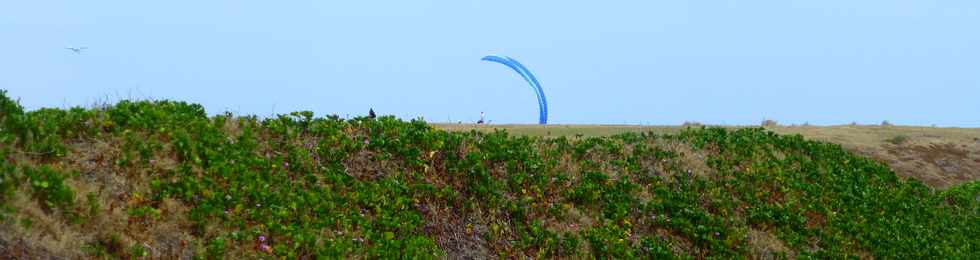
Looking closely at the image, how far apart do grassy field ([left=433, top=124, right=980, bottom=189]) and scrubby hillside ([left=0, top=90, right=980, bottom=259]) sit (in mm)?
7821

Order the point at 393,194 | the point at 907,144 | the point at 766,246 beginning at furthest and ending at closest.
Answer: the point at 907,144 < the point at 766,246 < the point at 393,194

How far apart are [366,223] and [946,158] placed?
20.5m

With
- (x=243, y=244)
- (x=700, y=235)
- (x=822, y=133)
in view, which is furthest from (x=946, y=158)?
(x=243, y=244)

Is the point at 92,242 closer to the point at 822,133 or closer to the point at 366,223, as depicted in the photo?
the point at 366,223

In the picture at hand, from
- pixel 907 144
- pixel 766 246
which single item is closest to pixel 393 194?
pixel 766 246

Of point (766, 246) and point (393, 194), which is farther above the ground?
point (393, 194)

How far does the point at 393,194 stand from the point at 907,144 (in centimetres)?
1963

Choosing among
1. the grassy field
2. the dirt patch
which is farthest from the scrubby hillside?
the grassy field

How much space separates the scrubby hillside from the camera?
713cm

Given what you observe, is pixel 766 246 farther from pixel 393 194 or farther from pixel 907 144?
pixel 907 144

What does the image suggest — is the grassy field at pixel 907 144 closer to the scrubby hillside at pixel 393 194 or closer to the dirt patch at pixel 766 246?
the scrubby hillside at pixel 393 194

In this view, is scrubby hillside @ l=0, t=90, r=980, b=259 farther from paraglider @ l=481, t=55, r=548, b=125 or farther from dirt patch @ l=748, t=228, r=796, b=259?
paraglider @ l=481, t=55, r=548, b=125

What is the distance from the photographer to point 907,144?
948 inches

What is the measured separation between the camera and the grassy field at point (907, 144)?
2186 cm
